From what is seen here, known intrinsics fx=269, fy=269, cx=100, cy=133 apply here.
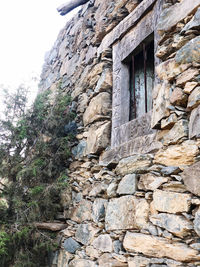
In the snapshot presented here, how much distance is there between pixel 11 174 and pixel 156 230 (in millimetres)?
2081

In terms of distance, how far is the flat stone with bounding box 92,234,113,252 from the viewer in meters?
2.13

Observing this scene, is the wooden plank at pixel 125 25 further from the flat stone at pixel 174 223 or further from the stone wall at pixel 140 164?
the flat stone at pixel 174 223

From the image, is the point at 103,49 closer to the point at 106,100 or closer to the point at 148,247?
the point at 106,100

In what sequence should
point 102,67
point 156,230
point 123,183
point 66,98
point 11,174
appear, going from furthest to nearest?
point 66,98
point 11,174
point 102,67
point 123,183
point 156,230

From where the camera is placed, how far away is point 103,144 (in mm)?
2652

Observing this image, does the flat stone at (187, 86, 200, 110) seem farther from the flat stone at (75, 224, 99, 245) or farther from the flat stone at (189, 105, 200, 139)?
the flat stone at (75, 224, 99, 245)

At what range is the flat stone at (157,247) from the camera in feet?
4.77

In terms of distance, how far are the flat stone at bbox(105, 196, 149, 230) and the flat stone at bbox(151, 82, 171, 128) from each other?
57 centimetres

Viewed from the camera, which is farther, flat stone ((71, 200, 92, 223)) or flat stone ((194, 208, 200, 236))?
flat stone ((71, 200, 92, 223))

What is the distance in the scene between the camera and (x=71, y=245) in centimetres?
270

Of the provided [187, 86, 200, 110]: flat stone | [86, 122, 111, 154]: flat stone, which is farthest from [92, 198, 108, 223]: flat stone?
[187, 86, 200, 110]: flat stone

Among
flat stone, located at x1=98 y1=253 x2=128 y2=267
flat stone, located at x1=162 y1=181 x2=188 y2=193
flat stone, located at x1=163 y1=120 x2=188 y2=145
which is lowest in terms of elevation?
flat stone, located at x1=98 y1=253 x2=128 y2=267

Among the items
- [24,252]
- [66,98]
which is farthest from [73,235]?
[66,98]

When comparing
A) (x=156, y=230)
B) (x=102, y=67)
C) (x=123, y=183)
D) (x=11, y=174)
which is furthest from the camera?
(x=11, y=174)
